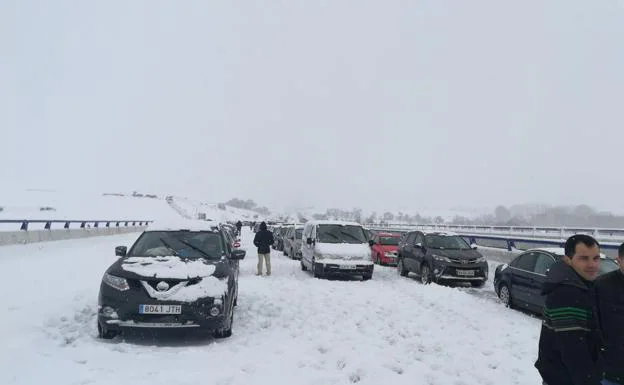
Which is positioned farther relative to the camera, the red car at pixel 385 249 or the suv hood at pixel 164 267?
the red car at pixel 385 249

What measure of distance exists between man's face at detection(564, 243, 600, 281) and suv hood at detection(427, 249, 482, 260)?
11.6 metres

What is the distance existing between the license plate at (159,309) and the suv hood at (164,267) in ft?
1.45

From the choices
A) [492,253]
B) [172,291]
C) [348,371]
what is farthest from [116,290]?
[492,253]

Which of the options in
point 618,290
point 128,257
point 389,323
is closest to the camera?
point 618,290

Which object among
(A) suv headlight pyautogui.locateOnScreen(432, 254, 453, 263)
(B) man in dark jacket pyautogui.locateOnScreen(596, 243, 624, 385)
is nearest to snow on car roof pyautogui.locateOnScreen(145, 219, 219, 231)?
(B) man in dark jacket pyautogui.locateOnScreen(596, 243, 624, 385)

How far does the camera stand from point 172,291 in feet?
21.4

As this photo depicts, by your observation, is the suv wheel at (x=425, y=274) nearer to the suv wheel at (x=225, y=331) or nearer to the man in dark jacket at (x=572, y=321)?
the suv wheel at (x=225, y=331)

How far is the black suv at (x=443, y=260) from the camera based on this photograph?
44.9ft

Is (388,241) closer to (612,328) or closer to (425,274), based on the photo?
(425,274)

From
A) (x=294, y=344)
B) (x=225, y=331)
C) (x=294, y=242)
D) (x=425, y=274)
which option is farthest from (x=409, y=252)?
(x=225, y=331)

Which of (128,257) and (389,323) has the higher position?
(128,257)

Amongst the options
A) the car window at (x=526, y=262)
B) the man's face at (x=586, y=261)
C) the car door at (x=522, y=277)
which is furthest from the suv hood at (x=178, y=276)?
the car window at (x=526, y=262)

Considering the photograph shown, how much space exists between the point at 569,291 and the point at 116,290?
5.89 metres

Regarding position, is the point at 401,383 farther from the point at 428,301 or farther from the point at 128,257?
the point at 428,301
